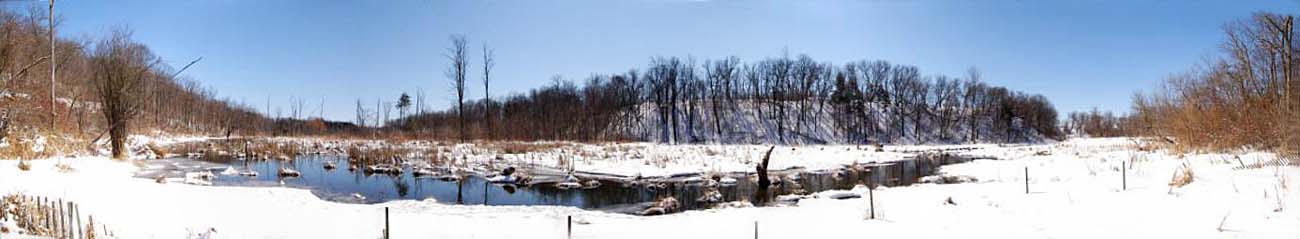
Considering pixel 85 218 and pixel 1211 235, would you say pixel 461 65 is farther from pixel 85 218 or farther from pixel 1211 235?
pixel 1211 235

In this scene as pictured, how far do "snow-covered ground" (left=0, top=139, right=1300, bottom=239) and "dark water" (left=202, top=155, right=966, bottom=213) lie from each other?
1392 millimetres

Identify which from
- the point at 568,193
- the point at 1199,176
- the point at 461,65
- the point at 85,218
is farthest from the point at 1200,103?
the point at 461,65

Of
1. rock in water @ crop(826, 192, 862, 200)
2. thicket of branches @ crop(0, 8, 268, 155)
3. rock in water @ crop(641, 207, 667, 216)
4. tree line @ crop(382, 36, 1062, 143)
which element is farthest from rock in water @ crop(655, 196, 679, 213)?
tree line @ crop(382, 36, 1062, 143)

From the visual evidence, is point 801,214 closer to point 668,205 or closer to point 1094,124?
point 668,205

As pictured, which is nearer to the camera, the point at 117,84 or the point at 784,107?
the point at 117,84

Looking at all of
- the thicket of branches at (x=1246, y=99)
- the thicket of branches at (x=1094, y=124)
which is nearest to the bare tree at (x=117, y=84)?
the thicket of branches at (x=1246, y=99)

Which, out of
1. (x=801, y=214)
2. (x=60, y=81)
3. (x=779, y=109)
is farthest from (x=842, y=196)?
(x=779, y=109)

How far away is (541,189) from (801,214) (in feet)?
20.3

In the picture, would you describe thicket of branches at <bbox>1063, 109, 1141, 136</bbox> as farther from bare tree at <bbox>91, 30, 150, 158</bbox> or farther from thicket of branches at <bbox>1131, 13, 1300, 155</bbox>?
bare tree at <bbox>91, 30, 150, 158</bbox>

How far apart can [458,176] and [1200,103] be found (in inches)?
750

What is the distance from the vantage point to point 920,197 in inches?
372

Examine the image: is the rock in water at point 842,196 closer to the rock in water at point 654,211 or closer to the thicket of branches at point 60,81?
the rock in water at point 654,211

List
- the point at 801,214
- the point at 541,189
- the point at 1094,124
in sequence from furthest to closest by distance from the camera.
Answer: the point at 1094,124 < the point at 541,189 < the point at 801,214

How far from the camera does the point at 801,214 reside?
7.90m
